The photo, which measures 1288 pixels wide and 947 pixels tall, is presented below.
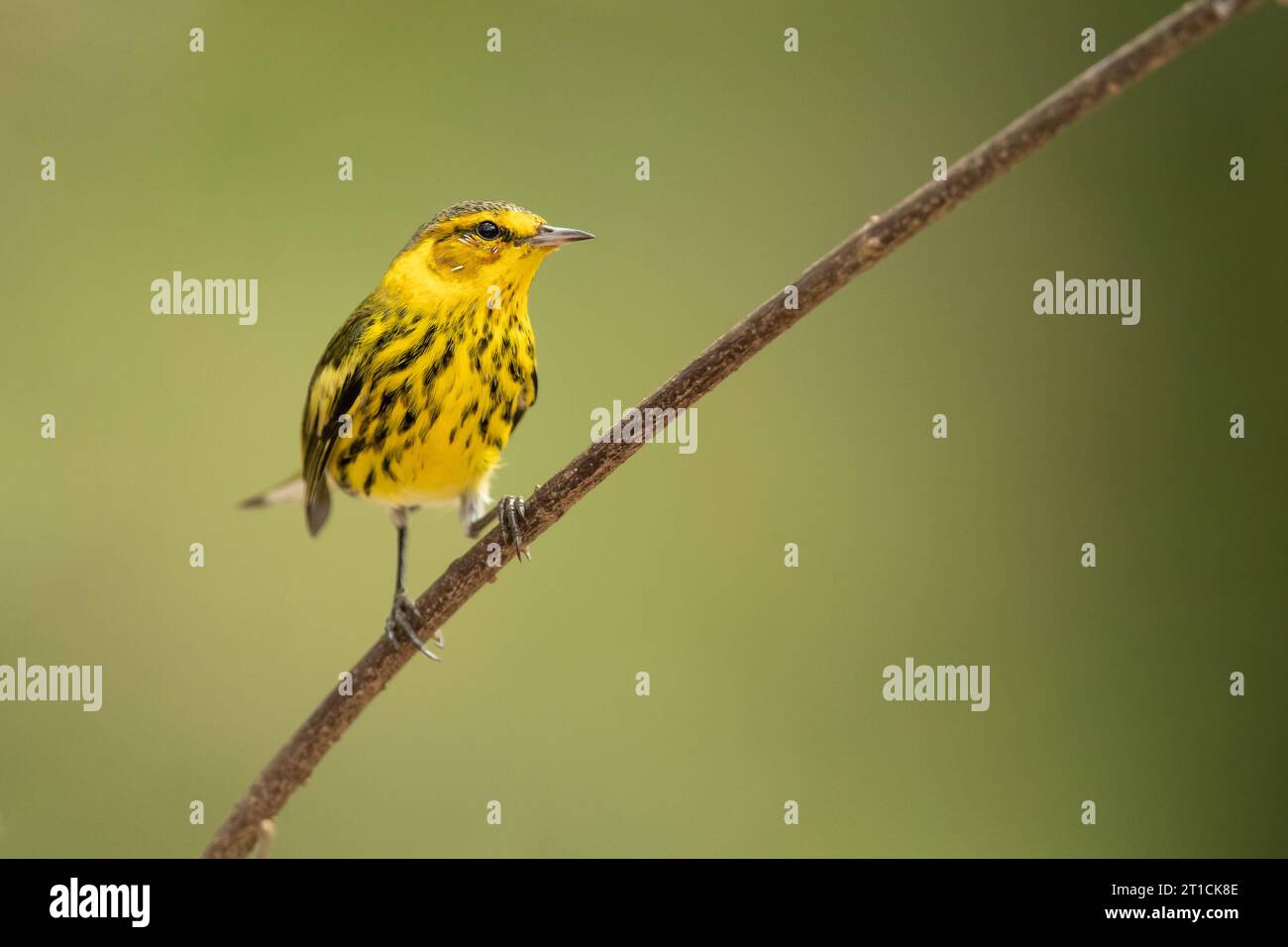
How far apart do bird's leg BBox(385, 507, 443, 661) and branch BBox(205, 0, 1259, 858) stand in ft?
0.17

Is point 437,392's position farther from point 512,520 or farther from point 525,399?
point 512,520

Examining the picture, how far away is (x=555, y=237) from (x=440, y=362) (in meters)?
0.36

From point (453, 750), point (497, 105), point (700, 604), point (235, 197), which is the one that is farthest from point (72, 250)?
point (700, 604)

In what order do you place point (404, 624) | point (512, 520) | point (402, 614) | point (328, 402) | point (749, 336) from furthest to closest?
point (328, 402), point (402, 614), point (404, 624), point (512, 520), point (749, 336)

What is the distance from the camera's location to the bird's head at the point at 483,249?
240 centimetres

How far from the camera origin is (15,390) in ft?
13.1

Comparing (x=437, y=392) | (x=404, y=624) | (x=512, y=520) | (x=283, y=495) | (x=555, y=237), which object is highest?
(x=555, y=237)

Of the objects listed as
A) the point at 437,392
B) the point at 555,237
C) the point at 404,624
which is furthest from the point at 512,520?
the point at 555,237

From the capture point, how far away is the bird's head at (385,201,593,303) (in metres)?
2.40

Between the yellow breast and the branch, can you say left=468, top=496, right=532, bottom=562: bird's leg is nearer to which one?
the branch

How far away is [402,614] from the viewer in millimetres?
2402

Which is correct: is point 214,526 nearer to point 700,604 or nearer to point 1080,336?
point 700,604

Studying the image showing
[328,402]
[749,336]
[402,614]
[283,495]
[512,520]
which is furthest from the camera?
[283,495]

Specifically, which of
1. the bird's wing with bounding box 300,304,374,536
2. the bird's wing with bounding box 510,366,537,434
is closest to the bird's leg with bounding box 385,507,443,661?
the bird's wing with bounding box 300,304,374,536
